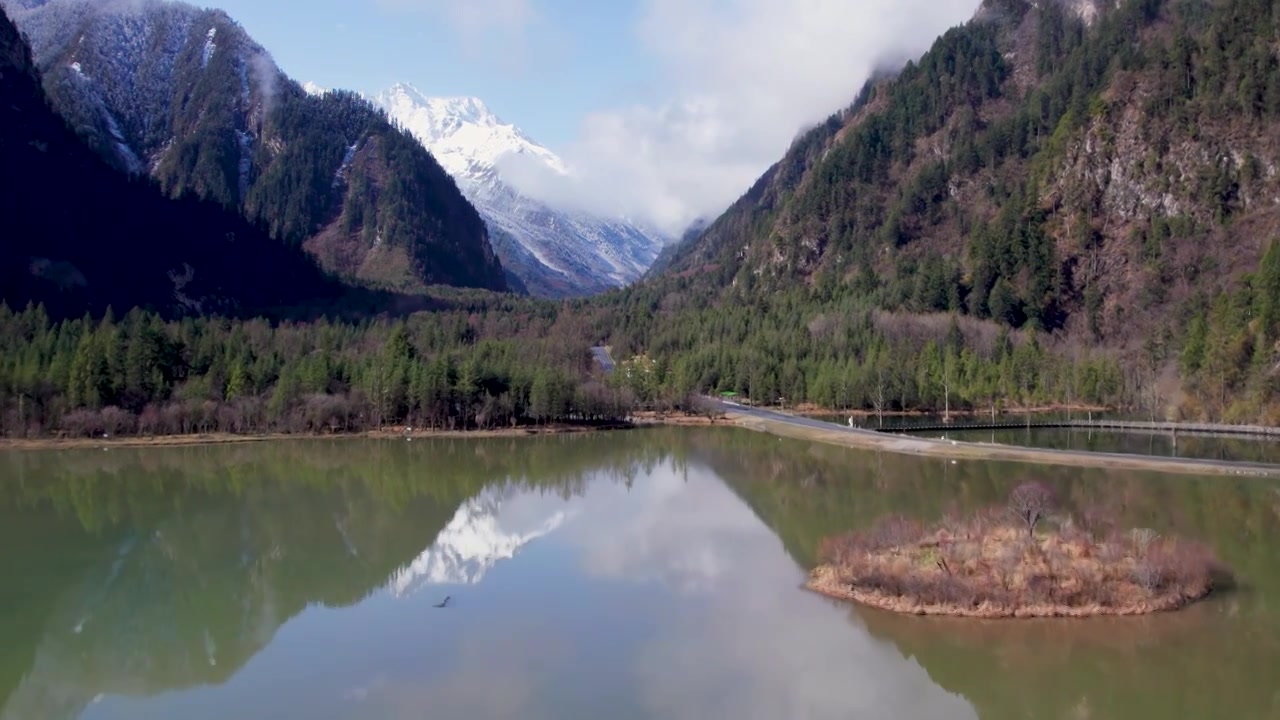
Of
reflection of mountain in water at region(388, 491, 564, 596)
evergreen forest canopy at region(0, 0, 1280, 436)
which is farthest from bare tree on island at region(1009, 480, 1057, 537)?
evergreen forest canopy at region(0, 0, 1280, 436)

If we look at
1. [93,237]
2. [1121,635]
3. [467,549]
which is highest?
[93,237]

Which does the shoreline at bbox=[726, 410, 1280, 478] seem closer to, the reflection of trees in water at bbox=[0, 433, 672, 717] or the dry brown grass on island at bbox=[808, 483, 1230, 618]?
the reflection of trees in water at bbox=[0, 433, 672, 717]

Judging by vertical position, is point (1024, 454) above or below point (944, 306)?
below

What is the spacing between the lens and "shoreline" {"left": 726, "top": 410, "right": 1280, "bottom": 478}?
190 feet

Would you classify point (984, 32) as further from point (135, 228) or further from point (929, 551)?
point (929, 551)

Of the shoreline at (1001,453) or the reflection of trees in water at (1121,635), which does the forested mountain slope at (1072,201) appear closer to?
the shoreline at (1001,453)

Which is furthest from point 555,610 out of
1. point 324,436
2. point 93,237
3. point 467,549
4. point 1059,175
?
point 1059,175

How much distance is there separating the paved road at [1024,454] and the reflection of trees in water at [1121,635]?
521 cm

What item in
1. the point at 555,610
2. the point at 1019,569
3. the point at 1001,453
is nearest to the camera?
the point at 1019,569

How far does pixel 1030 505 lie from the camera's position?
3700 cm

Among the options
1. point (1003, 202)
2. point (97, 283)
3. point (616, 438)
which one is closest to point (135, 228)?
point (97, 283)

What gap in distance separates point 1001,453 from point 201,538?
48.3 metres

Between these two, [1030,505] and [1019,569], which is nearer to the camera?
[1019,569]

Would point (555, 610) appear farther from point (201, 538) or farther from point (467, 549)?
point (201, 538)
